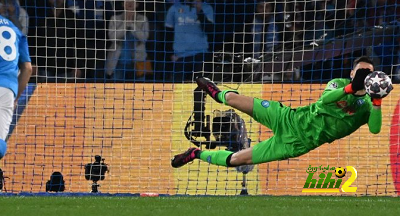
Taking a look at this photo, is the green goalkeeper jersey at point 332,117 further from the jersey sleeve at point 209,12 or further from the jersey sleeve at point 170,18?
the jersey sleeve at point 170,18

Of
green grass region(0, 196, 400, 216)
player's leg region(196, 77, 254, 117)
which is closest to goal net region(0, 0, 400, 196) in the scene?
green grass region(0, 196, 400, 216)

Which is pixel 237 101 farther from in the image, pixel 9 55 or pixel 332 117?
pixel 9 55

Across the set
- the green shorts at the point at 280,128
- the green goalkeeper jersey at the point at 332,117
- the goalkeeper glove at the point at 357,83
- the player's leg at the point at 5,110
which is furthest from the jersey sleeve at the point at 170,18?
the player's leg at the point at 5,110

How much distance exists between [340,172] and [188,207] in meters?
4.22

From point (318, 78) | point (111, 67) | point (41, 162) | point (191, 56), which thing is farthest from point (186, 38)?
point (41, 162)

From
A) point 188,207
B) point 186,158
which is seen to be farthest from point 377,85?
point 186,158

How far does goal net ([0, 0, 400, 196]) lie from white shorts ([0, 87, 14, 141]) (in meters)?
5.28

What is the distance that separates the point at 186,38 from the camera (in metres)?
12.4

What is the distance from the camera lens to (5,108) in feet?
22.1

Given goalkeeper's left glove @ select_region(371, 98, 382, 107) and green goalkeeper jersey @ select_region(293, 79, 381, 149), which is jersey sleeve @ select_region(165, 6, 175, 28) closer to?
green goalkeeper jersey @ select_region(293, 79, 381, 149)

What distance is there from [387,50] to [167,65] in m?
3.29

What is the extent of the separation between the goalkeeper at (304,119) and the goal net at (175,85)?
274 cm

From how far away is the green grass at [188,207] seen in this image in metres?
7.52

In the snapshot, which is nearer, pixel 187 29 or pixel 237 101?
pixel 237 101
